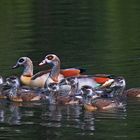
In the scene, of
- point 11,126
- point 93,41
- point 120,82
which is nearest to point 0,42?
point 93,41

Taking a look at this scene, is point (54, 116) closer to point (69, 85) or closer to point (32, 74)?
point (69, 85)

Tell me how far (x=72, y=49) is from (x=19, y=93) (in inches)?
262

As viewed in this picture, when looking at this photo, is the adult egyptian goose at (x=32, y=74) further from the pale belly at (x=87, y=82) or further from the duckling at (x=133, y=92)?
the duckling at (x=133, y=92)

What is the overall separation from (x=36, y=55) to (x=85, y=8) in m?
15.2

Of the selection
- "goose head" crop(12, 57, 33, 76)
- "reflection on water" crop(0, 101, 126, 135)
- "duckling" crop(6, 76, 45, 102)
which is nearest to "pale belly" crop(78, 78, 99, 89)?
"duckling" crop(6, 76, 45, 102)

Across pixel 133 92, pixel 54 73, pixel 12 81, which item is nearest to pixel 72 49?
pixel 54 73

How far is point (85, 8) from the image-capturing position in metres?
42.2

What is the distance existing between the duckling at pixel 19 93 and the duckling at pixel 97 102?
1.30m

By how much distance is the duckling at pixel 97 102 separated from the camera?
65.9 feet

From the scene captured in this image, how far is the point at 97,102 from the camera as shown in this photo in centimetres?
2019

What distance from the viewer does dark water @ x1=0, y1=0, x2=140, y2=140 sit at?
718 inches

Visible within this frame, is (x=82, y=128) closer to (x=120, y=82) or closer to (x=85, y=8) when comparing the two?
(x=120, y=82)

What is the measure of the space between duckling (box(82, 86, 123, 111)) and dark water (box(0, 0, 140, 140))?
25 cm

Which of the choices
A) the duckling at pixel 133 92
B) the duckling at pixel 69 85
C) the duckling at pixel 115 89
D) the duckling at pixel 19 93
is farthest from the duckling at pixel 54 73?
the duckling at pixel 133 92
